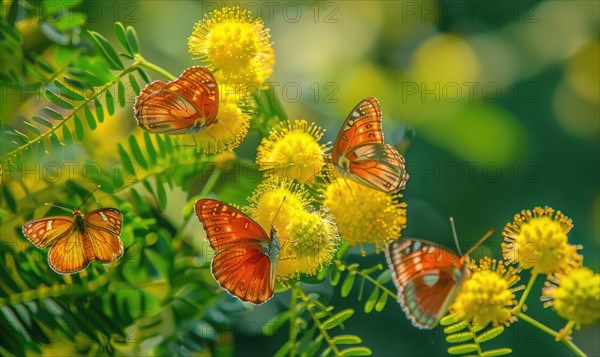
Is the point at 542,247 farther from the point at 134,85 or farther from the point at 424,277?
the point at 134,85

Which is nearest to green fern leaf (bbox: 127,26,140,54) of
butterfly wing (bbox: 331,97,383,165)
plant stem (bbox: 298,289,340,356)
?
butterfly wing (bbox: 331,97,383,165)

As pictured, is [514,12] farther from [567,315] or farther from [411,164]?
[567,315]

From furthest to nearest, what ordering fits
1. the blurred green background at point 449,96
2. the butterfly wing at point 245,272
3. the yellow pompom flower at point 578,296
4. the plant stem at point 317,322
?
the blurred green background at point 449,96 → the plant stem at point 317,322 → the butterfly wing at point 245,272 → the yellow pompom flower at point 578,296

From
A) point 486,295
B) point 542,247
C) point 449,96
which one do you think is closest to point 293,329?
point 486,295

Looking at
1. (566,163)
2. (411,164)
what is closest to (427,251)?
(411,164)

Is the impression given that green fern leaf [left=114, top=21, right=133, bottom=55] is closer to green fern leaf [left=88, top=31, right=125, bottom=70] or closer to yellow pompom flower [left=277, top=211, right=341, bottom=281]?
green fern leaf [left=88, top=31, right=125, bottom=70]

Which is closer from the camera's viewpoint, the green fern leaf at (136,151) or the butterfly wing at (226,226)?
the butterfly wing at (226,226)

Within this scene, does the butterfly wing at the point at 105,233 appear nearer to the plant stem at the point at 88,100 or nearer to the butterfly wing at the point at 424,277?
the plant stem at the point at 88,100

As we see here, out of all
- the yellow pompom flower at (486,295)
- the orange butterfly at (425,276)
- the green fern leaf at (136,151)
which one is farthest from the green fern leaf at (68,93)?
the yellow pompom flower at (486,295)
